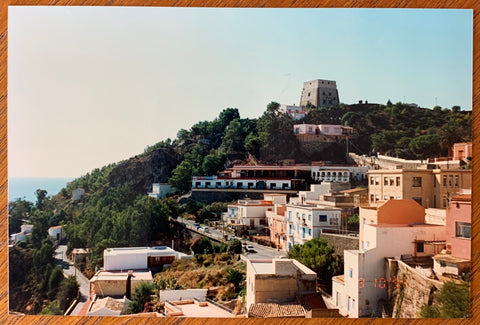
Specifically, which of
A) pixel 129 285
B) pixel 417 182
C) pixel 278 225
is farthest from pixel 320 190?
pixel 129 285

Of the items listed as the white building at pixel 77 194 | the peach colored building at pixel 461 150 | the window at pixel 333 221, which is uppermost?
the peach colored building at pixel 461 150

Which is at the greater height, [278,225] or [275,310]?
[278,225]

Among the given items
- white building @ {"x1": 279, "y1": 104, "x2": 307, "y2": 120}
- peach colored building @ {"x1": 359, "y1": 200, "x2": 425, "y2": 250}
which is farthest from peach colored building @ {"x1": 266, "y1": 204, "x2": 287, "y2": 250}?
white building @ {"x1": 279, "y1": 104, "x2": 307, "y2": 120}

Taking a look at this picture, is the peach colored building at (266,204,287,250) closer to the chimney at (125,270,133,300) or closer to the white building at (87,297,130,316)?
the chimney at (125,270,133,300)

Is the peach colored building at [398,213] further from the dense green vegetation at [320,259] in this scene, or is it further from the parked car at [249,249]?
the parked car at [249,249]

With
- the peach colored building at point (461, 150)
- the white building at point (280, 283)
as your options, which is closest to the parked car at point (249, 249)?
the white building at point (280, 283)

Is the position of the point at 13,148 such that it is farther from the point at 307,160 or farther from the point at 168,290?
the point at 307,160

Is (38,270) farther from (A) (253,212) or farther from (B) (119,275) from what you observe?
(A) (253,212)
